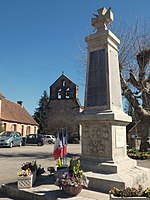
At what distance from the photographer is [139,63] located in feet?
52.1

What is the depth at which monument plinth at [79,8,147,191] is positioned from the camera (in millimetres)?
5772

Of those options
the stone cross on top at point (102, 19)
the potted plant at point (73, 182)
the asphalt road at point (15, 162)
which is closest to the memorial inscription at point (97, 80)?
the stone cross on top at point (102, 19)

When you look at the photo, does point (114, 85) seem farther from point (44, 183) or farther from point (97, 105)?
point (44, 183)

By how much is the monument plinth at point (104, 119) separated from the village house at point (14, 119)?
2702 cm

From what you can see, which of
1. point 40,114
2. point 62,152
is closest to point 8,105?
point 40,114

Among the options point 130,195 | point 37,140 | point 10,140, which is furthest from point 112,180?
point 37,140

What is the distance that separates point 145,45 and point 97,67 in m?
10.4

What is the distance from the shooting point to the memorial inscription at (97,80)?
262 inches

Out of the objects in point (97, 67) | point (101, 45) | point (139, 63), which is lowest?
point (97, 67)

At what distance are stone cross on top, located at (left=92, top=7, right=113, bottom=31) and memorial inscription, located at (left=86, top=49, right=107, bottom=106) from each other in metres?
0.86

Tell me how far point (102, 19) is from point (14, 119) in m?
31.1

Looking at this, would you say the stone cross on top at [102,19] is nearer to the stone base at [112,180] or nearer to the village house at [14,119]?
the stone base at [112,180]

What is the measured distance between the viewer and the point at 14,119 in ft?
117

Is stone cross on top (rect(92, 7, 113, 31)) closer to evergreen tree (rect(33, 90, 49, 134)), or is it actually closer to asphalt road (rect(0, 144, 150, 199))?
asphalt road (rect(0, 144, 150, 199))
